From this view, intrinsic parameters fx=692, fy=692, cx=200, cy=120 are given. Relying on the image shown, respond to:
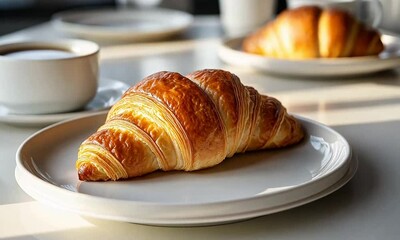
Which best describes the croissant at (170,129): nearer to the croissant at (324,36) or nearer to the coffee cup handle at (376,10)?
the croissant at (324,36)

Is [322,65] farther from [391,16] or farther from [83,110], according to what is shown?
[391,16]

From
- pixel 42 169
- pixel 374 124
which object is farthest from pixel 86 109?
pixel 374 124

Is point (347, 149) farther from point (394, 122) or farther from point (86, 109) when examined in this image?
point (86, 109)

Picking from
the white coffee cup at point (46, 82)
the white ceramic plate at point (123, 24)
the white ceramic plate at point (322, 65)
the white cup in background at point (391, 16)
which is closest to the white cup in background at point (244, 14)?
the white ceramic plate at point (123, 24)

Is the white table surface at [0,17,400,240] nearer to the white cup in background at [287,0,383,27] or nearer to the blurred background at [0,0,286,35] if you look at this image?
the white cup in background at [287,0,383,27]

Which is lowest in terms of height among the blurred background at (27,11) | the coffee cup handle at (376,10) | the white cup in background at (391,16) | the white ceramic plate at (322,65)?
the blurred background at (27,11)
